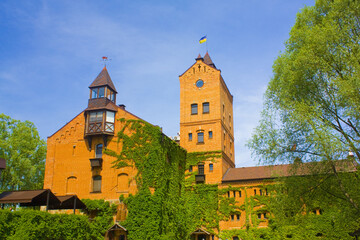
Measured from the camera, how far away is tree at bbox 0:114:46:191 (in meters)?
40.0

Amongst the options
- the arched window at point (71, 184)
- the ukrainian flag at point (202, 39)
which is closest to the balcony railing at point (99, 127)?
the arched window at point (71, 184)

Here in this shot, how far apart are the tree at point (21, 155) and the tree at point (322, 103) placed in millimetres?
30585

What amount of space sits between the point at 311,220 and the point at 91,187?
67.6ft

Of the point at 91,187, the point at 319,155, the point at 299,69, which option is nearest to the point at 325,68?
the point at 299,69

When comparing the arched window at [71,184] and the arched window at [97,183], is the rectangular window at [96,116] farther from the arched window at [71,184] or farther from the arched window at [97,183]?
the arched window at [71,184]

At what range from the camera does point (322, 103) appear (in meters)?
18.6

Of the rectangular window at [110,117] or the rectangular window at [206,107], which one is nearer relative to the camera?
the rectangular window at [110,117]

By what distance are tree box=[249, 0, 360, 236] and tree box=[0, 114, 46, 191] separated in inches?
1204

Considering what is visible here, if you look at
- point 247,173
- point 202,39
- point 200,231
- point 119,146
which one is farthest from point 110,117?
point 202,39

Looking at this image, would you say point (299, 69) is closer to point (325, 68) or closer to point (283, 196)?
point (325, 68)

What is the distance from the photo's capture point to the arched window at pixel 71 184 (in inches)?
1182

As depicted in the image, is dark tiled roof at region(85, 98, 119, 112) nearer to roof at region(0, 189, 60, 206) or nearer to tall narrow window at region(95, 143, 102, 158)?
tall narrow window at region(95, 143, 102, 158)

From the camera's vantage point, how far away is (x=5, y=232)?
19.6 m

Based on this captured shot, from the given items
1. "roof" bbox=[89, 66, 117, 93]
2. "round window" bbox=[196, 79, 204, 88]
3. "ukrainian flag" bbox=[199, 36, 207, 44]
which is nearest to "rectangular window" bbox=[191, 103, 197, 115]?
"round window" bbox=[196, 79, 204, 88]
